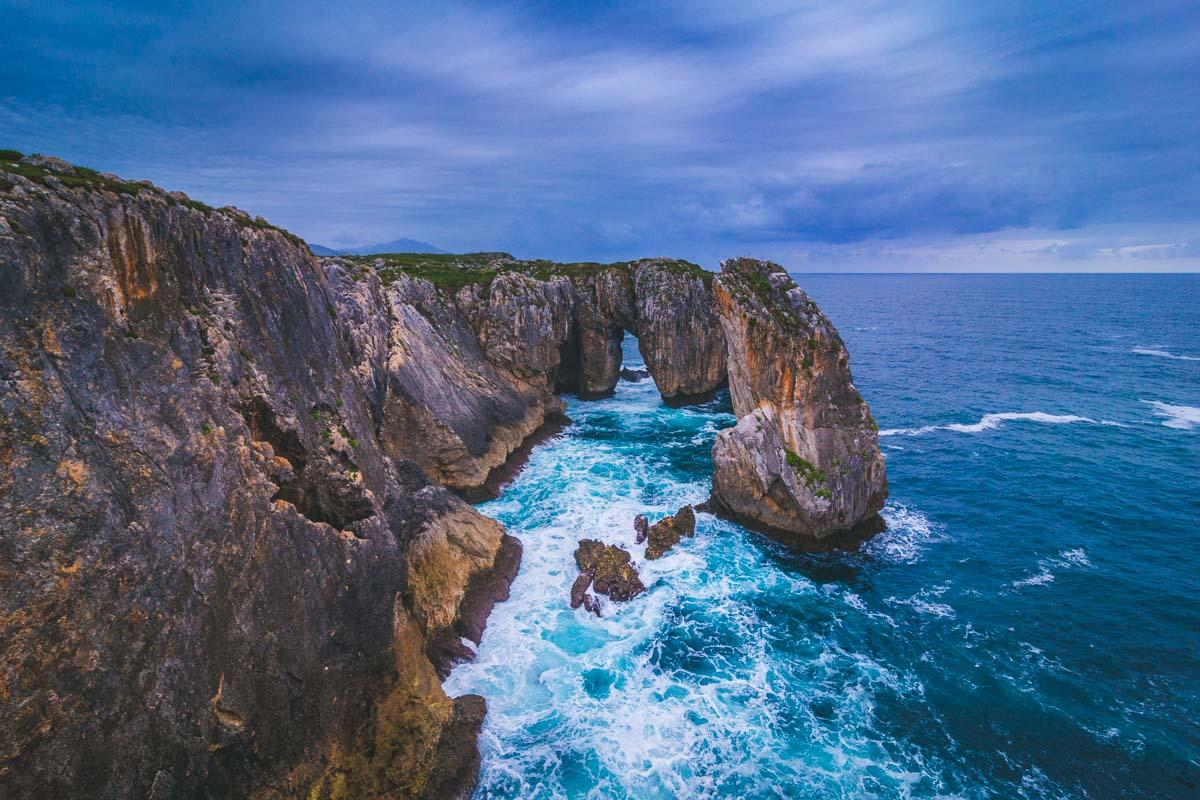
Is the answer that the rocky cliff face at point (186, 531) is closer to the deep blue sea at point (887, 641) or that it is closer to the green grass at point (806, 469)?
the deep blue sea at point (887, 641)

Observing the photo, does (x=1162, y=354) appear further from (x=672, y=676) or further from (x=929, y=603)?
(x=672, y=676)

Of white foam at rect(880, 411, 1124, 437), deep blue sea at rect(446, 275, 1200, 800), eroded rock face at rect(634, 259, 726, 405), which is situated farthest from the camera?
eroded rock face at rect(634, 259, 726, 405)

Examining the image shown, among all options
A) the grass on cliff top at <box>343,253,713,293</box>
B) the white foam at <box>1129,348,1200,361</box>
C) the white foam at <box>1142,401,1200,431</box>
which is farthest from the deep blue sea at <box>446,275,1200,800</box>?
the white foam at <box>1129,348,1200,361</box>

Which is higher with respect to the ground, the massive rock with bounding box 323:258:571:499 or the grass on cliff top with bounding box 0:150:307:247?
the grass on cliff top with bounding box 0:150:307:247

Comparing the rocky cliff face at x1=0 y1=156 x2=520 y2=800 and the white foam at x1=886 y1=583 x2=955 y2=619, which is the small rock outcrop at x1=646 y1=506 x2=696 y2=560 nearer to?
the white foam at x1=886 y1=583 x2=955 y2=619

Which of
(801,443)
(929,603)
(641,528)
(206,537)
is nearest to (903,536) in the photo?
(929,603)

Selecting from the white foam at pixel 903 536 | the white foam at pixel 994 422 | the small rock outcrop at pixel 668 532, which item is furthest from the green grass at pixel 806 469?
the white foam at pixel 994 422
